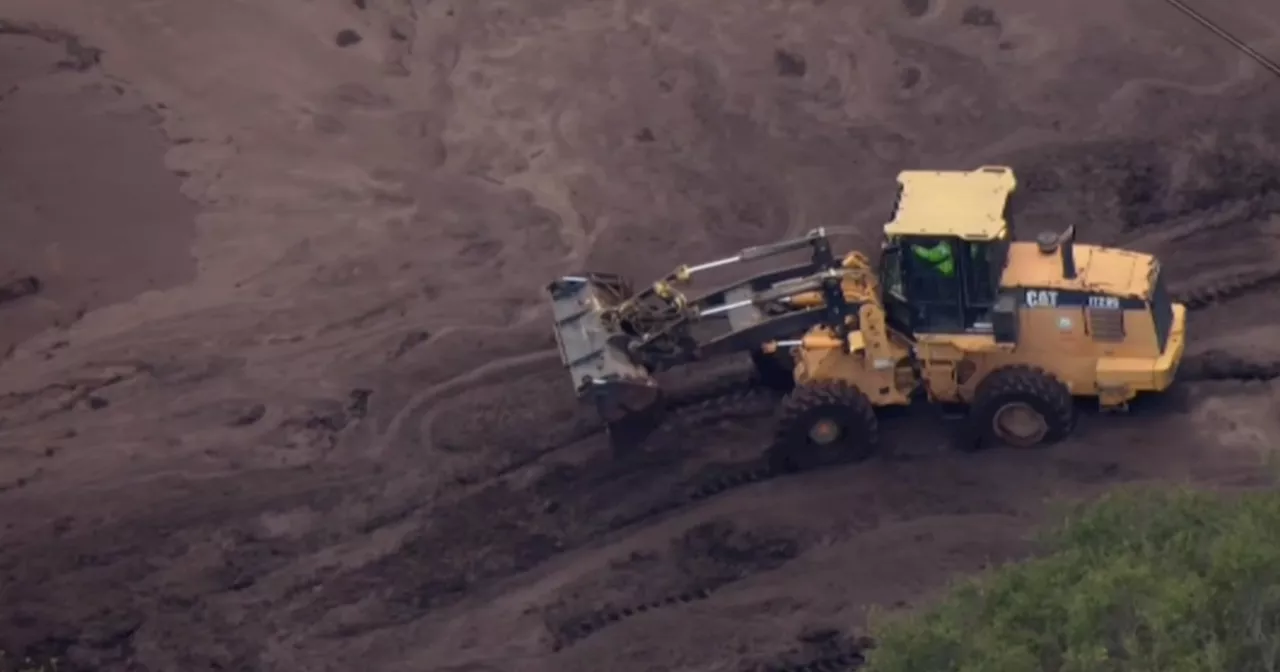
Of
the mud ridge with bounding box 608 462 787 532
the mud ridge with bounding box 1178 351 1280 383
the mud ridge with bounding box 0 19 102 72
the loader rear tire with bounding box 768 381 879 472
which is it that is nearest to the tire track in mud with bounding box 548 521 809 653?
the mud ridge with bounding box 608 462 787 532

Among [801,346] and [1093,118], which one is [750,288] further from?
[1093,118]

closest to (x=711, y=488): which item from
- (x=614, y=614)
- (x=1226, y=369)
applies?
(x=614, y=614)

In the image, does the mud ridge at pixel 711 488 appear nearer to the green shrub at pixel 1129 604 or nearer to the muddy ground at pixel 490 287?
the muddy ground at pixel 490 287

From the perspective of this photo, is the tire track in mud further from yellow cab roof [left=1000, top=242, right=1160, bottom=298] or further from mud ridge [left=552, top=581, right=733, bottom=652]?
Answer: yellow cab roof [left=1000, top=242, right=1160, bottom=298]

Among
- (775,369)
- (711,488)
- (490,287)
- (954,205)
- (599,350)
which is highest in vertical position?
(490,287)

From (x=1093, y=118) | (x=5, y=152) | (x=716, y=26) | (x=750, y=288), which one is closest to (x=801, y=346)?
(x=750, y=288)

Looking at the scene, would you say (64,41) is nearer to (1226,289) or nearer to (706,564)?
(706,564)

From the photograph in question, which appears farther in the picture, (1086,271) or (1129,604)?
(1086,271)

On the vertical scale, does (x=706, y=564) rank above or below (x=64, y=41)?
below
